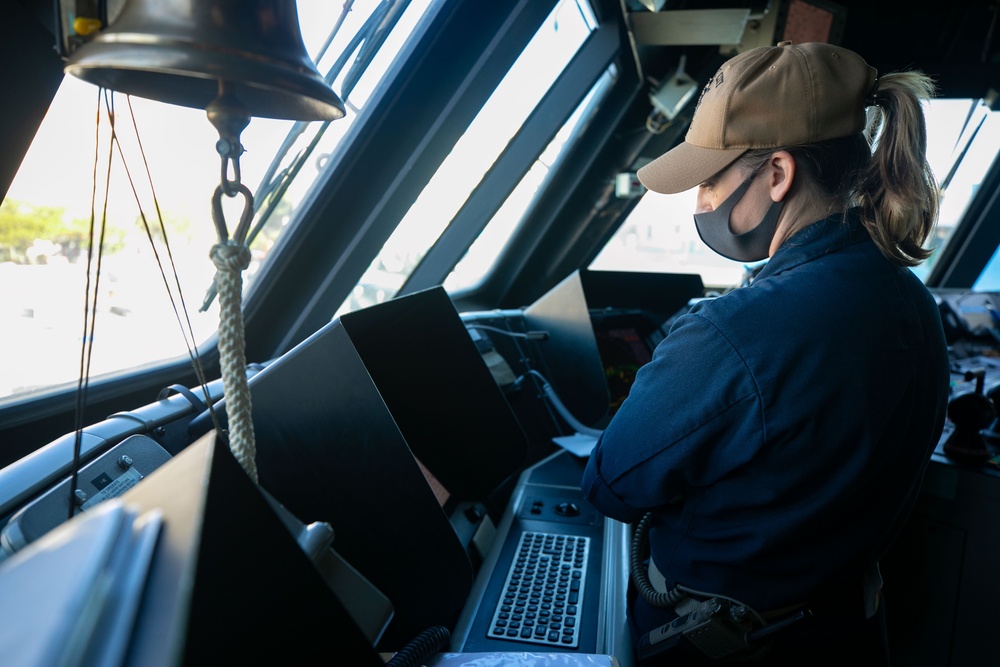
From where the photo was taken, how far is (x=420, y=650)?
79 cm

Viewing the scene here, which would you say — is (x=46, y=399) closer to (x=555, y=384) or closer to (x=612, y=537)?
(x=612, y=537)

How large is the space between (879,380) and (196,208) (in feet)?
4.71

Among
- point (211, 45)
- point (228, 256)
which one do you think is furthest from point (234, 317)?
→ point (211, 45)

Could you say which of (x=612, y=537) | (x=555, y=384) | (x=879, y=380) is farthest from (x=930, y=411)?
(x=555, y=384)

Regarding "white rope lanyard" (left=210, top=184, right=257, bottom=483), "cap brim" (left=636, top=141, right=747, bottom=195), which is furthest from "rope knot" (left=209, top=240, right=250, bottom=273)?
"cap brim" (left=636, top=141, right=747, bottom=195)

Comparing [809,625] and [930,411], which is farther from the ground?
[930,411]

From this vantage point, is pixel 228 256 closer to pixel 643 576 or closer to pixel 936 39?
pixel 643 576

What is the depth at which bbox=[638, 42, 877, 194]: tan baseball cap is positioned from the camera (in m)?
0.98

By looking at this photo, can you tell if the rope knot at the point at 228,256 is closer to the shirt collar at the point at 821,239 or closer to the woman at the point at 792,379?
the woman at the point at 792,379

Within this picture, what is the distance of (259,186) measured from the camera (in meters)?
1.61

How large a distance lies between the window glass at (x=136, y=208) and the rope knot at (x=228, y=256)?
46 cm

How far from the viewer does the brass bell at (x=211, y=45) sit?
1.62 feet

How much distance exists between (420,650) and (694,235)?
390 cm

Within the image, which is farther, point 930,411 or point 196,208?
point 196,208
